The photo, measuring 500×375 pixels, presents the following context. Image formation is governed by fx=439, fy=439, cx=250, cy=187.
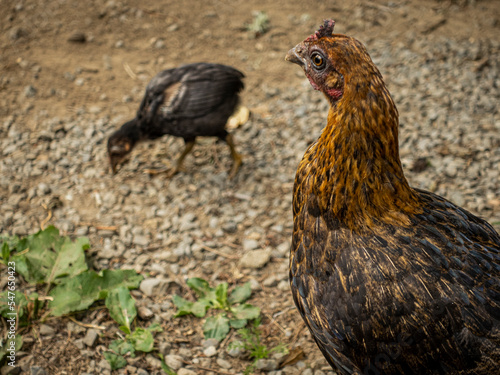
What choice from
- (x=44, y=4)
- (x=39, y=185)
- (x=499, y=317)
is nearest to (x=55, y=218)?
(x=39, y=185)

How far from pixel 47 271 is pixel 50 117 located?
8.11 ft

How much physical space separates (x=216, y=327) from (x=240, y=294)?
35 centimetres

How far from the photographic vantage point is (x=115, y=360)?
2936 millimetres

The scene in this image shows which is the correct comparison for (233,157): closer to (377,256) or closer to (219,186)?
(219,186)

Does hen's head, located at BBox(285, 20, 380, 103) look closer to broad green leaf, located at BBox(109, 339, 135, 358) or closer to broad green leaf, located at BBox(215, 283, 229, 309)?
broad green leaf, located at BBox(215, 283, 229, 309)

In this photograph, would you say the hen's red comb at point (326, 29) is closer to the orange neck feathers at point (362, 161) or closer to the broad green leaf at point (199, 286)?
the orange neck feathers at point (362, 161)

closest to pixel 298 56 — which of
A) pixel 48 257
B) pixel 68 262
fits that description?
pixel 68 262

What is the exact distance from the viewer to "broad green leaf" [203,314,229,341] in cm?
318

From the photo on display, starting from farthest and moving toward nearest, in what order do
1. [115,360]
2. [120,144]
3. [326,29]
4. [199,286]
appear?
1. [120,144]
2. [199,286]
3. [115,360]
4. [326,29]

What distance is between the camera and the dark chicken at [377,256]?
2.06 meters

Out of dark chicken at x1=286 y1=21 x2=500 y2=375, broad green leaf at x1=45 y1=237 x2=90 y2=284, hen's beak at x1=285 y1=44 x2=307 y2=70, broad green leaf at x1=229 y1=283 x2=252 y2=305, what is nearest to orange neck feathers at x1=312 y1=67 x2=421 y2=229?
dark chicken at x1=286 y1=21 x2=500 y2=375

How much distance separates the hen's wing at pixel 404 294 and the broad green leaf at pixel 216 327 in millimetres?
1005

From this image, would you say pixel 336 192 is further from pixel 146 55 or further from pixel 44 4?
pixel 44 4

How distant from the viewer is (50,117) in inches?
205
